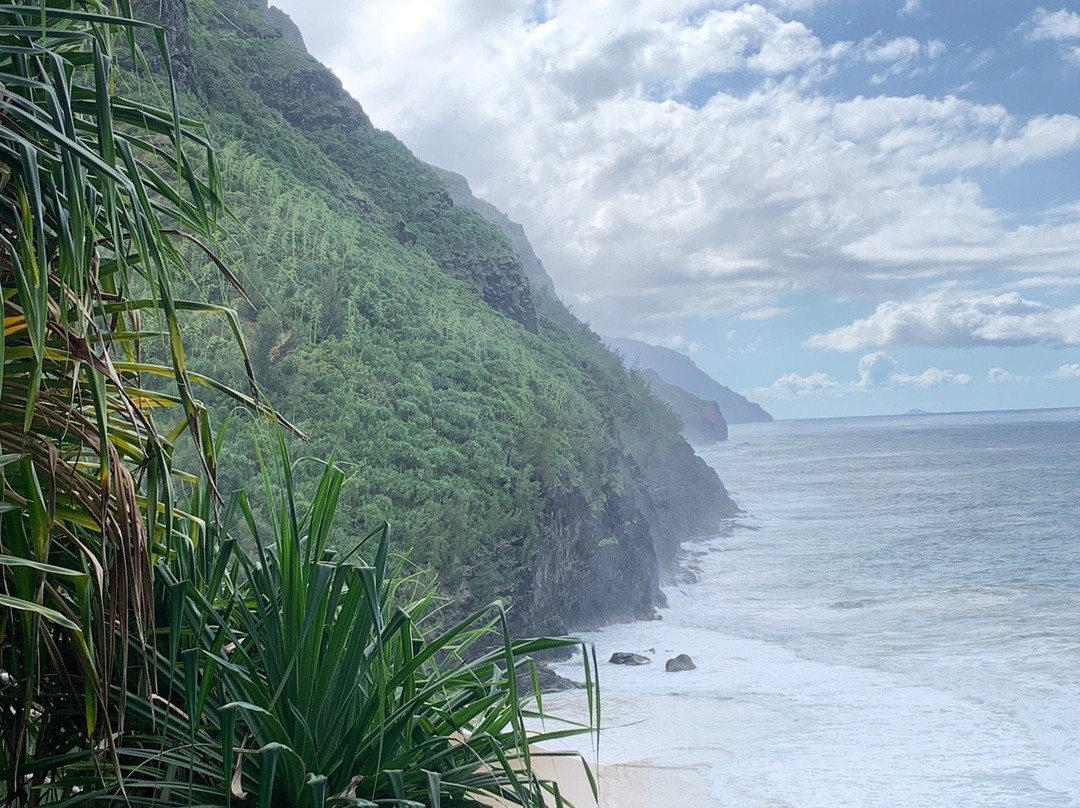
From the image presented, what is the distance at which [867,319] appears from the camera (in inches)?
2502

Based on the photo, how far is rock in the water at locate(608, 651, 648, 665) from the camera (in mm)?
12148

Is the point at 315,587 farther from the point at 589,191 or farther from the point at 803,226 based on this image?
the point at 803,226

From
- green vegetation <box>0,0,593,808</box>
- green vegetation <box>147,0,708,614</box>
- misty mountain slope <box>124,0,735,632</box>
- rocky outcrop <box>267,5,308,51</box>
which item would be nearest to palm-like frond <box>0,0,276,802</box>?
green vegetation <box>0,0,593,808</box>

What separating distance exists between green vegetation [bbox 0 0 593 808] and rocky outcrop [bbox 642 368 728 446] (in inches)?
1976

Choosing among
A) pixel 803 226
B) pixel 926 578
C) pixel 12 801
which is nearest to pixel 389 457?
pixel 12 801

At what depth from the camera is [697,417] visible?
56.1 meters

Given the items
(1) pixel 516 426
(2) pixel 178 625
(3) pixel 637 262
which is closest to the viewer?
(2) pixel 178 625

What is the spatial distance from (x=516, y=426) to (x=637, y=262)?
36.5 metres

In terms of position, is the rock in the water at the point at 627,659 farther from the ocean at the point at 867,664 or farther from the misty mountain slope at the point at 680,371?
the misty mountain slope at the point at 680,371

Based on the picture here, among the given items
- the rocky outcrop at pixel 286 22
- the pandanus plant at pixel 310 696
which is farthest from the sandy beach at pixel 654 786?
the rocky outcrop at pixel 286 22

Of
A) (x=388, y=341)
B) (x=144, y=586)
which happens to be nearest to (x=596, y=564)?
(x=388, y=341)

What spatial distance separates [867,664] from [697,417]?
42483 millimetres

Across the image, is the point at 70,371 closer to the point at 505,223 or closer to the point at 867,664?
the point at 867,664

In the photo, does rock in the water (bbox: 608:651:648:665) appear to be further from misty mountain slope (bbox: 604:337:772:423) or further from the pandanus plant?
misty mountain slope (bbox: 604:337:772:423)
